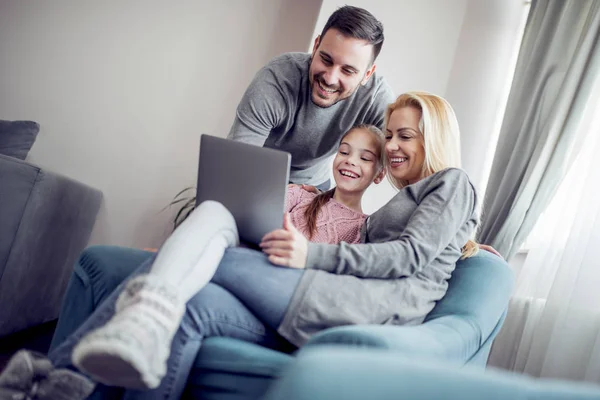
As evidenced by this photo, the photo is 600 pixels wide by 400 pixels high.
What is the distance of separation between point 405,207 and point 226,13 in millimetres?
2071

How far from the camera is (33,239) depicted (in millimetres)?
2232

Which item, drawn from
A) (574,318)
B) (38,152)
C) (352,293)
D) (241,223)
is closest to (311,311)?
(352,293)

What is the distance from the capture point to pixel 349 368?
605mm

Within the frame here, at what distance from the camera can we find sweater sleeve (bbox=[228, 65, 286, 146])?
6.24 ft

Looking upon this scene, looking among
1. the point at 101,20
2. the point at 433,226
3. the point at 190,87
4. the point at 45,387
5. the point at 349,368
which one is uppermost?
the point at 101,20

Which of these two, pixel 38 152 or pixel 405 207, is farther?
pixel 38 152

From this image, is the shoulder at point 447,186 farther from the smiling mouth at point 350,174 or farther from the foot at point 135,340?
the foot at point 135,340

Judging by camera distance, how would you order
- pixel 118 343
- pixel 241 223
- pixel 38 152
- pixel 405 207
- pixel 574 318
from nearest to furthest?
pixel 118 343, pixel 241 223, pixel 405 207, pixel 574 318, pixel 38 152

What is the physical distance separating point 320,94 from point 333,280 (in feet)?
2.98

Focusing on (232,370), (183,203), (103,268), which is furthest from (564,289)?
(183,203)

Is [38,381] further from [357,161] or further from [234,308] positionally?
[357,161]

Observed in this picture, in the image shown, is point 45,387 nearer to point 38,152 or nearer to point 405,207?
point 405,207

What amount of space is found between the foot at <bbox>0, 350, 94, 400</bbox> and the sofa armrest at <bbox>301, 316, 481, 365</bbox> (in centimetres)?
37

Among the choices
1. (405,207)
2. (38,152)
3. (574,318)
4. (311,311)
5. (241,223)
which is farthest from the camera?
(38,152)
